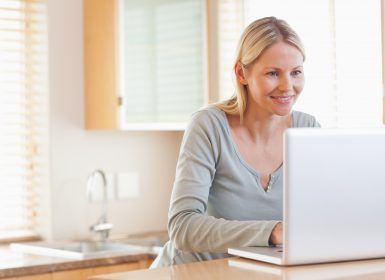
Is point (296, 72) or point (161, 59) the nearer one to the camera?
point (296, 72)

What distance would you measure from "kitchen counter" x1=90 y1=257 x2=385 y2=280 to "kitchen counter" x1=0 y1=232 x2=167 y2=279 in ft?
4.67

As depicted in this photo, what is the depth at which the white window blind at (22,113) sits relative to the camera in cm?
409

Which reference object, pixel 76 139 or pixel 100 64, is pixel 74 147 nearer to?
pixel 76 139

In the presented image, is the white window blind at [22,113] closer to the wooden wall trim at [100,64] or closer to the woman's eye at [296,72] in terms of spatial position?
the wooden wall trim at [100,64]

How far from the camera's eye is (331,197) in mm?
1987

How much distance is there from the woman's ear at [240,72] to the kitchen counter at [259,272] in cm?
61

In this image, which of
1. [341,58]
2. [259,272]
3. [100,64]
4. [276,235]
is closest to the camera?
[259,272]

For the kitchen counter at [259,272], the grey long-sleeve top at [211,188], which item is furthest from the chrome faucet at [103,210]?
the kitchen counter at [259,272]

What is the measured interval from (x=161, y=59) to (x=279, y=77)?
1.80 m

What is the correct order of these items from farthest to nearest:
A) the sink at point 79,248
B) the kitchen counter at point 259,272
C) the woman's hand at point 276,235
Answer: the sink at point 79,248 → the woman's hand at point 276,235 → the kitchen counter at point 259,272

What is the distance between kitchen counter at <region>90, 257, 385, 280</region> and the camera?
1.86 m

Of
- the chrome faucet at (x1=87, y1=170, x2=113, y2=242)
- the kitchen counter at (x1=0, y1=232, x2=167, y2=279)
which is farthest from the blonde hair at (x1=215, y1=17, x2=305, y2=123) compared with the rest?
the chrome faucet at (x1=87, y1=170, x2=113, y2=242)

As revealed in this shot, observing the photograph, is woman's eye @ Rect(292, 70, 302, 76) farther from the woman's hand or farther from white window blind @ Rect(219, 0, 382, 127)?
white window blind @ Rect(219, 0, 382, 127)

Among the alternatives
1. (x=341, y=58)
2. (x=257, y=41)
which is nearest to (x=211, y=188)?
(x=257, y=41)
